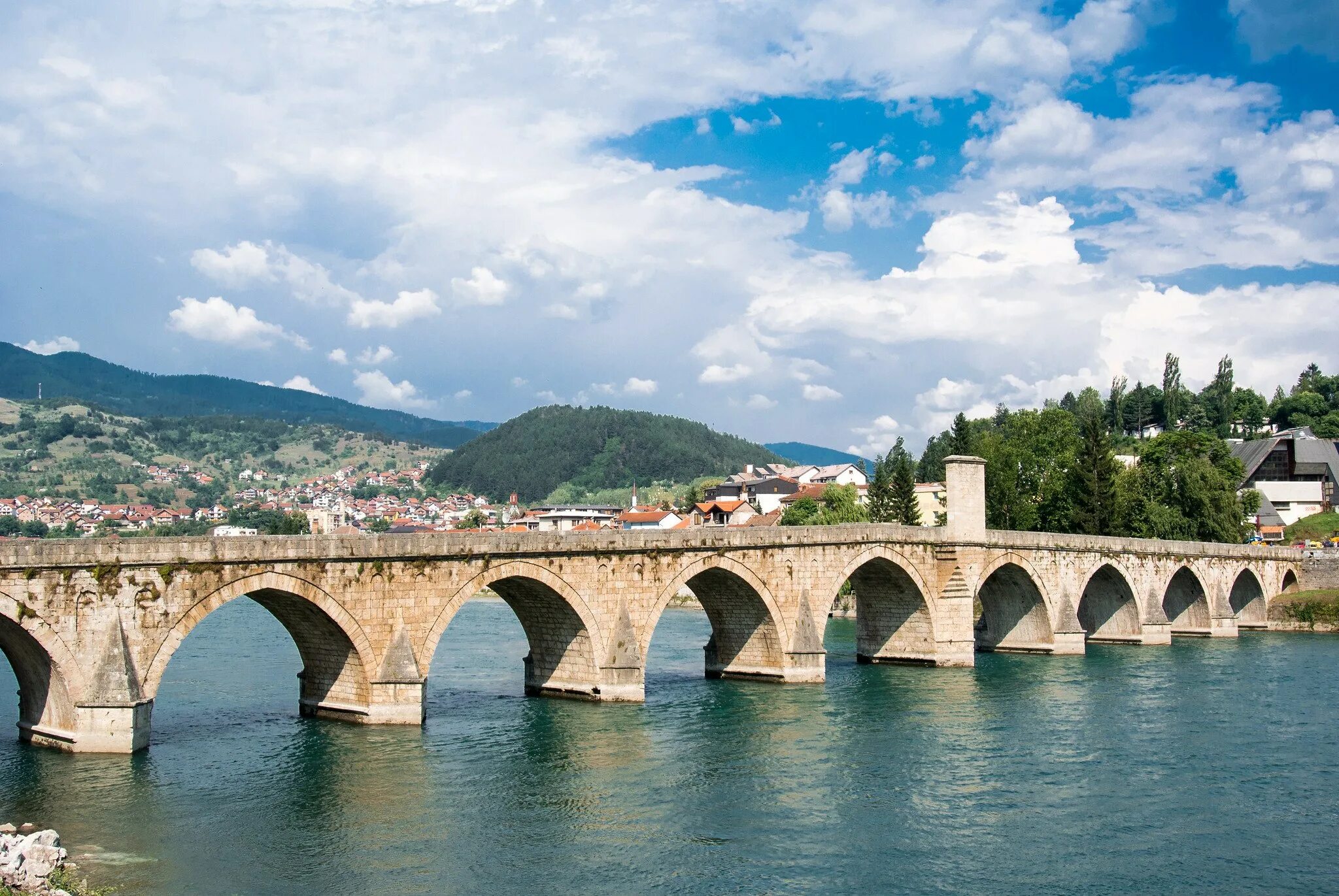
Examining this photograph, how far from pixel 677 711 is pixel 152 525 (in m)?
158

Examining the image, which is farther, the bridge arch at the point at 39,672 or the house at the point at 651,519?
the house at the point at 651,519

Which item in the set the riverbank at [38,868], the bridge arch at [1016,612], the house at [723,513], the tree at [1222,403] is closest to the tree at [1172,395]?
the tree at [1222,403]

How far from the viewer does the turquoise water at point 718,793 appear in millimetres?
22797

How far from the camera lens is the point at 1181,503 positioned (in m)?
79.6

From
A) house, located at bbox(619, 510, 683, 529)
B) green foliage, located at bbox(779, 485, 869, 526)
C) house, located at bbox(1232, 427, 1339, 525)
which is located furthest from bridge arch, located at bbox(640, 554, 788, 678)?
house, located at bbox(619, 510, 683, 529)

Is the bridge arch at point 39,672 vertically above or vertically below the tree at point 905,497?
below

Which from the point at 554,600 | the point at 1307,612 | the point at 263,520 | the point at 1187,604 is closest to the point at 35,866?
the point at 554,600

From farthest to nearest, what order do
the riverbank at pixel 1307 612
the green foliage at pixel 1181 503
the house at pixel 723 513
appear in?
the house at pixel 723 513, the green foliage at pixel 1181 503, the riverbank at pixel 1307 612

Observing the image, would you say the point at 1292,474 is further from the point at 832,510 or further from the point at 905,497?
the point at 832,510

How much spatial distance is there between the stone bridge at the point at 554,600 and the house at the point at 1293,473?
176 feet

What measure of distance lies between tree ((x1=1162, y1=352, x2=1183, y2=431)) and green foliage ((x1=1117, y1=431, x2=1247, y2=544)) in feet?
226

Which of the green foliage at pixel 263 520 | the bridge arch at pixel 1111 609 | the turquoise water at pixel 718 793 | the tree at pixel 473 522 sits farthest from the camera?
the tree at pixel 473 522

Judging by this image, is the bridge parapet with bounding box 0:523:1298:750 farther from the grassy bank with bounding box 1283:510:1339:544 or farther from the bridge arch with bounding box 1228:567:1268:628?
the grassy bank with bounding box 1283:510:1339:544

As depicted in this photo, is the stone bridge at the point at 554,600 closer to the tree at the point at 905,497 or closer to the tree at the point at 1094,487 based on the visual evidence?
the tree at the point at 1094,487
